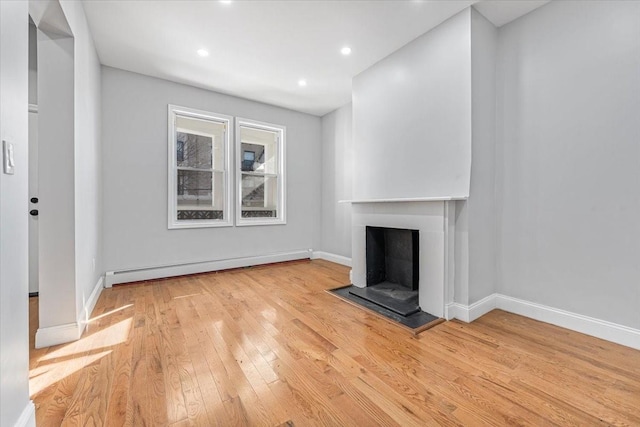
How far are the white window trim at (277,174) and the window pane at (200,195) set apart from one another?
263mm

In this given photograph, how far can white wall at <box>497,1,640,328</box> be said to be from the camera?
203cm

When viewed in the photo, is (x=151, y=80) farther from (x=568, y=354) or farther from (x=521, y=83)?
(x=568, y=354)

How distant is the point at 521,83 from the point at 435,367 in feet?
8.57

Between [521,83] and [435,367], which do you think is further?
[521,83]

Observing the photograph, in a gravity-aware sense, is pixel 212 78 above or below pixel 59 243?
above

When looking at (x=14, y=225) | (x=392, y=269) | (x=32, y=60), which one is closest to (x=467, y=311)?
(x=392, y=269)

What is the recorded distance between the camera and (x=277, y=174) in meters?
5.03

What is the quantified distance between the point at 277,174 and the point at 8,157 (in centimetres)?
400

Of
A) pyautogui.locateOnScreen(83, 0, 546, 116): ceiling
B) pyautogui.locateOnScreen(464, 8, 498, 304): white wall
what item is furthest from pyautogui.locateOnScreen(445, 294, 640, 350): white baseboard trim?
pyautogui.locateOnScreen(83, 0, 546, 116): ceiling

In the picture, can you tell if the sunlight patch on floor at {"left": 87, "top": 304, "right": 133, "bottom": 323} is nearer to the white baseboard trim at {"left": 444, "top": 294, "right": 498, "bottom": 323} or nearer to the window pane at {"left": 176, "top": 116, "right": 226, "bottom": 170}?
the window pane at {"left": 176, "top": 116, "right": 226, "bottom": 170}

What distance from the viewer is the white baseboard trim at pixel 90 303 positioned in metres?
2.30

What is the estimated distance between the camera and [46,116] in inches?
80.6

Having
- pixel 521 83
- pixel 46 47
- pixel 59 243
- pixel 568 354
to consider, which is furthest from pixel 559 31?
pixel 59 243

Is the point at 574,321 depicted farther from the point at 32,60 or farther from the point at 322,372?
the point at 32,60
